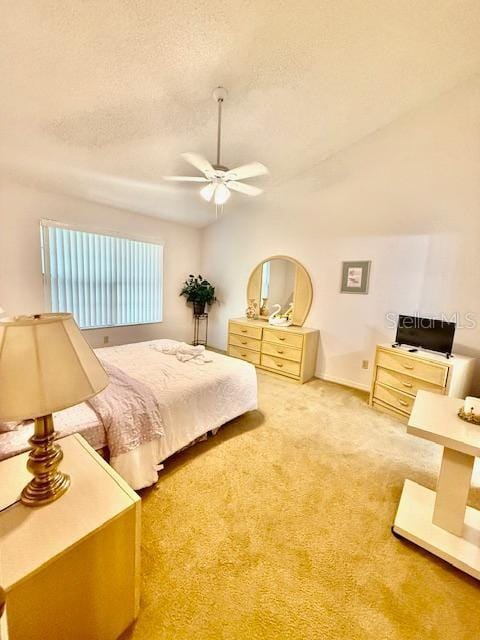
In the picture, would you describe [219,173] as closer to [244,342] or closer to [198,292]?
[244,342]

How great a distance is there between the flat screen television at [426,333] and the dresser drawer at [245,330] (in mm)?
1787

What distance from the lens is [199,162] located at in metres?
2.06

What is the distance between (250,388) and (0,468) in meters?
1.82

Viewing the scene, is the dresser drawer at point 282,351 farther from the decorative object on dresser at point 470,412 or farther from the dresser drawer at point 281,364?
the decorative object on dresser at point 470,412

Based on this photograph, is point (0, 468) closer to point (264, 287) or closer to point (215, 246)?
point (264, 287)

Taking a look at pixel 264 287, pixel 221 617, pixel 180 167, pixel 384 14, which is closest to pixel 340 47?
pixel 384 14

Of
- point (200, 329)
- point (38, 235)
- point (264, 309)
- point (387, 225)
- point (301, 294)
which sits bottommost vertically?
point (200, 329)

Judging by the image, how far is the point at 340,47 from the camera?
83.2 inches

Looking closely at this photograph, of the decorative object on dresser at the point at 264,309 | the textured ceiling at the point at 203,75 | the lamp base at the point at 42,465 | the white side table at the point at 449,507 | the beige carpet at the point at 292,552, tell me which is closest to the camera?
the lamp base at the point at 42,465

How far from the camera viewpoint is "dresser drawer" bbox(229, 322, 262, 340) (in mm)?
4035

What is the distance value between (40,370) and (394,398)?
10.1 ft

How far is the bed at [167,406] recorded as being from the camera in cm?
154

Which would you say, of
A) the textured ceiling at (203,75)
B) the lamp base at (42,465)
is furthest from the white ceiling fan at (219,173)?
the lamp base at (42,465)

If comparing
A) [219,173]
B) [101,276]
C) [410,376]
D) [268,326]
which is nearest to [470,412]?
[410,376]
